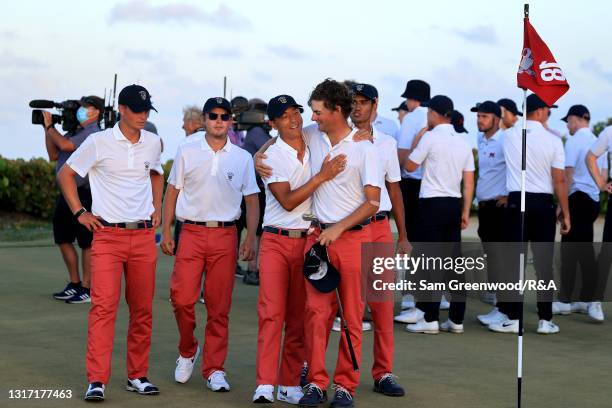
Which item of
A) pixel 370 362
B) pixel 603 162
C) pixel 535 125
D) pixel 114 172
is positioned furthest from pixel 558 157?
pixel 114 172

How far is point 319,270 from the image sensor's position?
6762 millimetres

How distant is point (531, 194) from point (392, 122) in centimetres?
169

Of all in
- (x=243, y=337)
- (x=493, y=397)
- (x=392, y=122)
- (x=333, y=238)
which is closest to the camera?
(x=333, y=238)

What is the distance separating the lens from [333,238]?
6.73m

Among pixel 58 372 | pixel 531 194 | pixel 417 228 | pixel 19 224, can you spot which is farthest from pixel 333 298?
pixel 19 224

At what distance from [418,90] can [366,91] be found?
323 cm

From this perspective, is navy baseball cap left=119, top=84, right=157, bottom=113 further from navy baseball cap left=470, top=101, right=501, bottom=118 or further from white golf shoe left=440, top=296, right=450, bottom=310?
white golf shoe left=440, top=296, right=450, bottom=310

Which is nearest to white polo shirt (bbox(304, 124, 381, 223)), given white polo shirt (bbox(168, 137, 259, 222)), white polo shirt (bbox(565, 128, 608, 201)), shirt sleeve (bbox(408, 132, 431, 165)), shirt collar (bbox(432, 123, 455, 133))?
white polo shirt (bbox(168, 137, 259, 222))

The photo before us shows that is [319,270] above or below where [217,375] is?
above

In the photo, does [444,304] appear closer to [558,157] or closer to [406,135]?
[406,135]

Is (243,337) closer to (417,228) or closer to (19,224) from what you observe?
(417,228)

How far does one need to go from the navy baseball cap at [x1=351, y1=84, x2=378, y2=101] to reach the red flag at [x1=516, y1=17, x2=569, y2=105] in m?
1.16

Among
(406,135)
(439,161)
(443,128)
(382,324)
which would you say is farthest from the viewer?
(406,135)

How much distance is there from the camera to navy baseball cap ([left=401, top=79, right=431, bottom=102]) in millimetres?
11273
